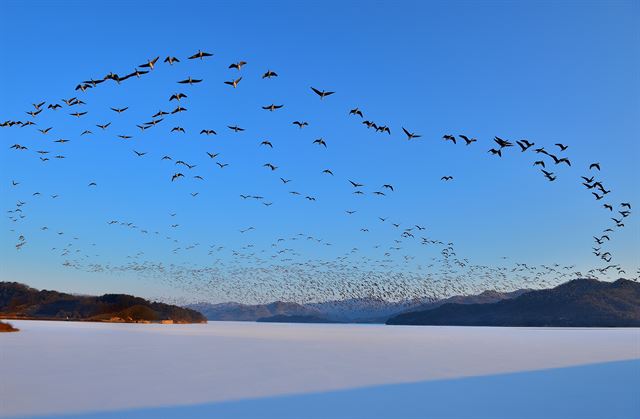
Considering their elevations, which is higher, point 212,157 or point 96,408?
point 212,157

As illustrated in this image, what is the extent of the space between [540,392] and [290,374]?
35.8ft

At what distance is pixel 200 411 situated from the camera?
1681 centimetres

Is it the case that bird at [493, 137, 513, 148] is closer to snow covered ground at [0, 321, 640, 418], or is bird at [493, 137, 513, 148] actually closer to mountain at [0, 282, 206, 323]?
snow covered ground at [0, 321, 640, 418]

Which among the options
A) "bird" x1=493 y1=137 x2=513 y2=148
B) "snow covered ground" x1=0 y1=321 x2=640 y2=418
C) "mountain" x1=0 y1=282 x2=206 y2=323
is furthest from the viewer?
"mountain" x1=0 y1=282 x2=206 y2=323

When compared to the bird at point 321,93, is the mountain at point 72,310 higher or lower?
lower

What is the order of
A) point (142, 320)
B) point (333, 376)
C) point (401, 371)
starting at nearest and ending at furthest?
point (333, 376) → point (401, 371) → point (142, 320)

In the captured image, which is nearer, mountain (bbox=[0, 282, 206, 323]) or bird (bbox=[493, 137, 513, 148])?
bird (bbox=[493, 137, 513, 148])

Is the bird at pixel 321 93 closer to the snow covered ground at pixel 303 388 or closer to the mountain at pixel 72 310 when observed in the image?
the snow covered ground at pixel 303 388

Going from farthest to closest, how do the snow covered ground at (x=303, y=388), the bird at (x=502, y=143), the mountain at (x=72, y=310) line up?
the mountain at (x=72, y=310), the bird at (x=502, y=143), the snow covered ground at (x=303, y=388)

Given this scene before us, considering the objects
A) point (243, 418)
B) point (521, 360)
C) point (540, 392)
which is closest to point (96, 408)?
point (243, 418)

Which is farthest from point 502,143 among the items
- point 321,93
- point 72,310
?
point 72,310

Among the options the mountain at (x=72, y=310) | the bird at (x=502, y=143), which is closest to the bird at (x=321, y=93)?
the bird at (x=502, y=143)

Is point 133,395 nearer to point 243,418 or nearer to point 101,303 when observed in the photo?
point 243,418

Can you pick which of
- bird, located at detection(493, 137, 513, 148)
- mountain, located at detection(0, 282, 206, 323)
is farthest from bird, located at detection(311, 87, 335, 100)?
mountain, located at detection(0, 282, 206, 323)
